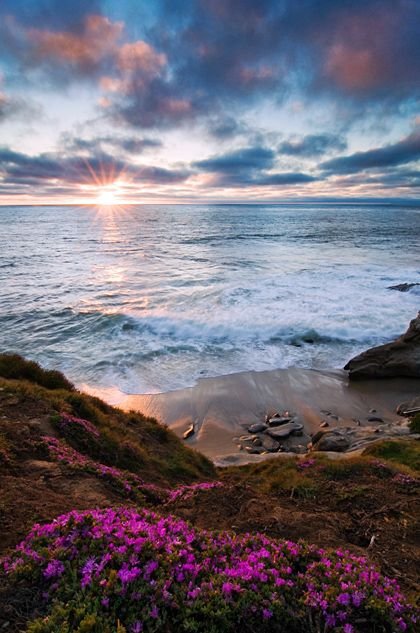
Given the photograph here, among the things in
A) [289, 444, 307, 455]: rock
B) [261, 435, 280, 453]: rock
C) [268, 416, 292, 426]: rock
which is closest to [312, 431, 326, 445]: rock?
[289, 444, 307, 455]: rock

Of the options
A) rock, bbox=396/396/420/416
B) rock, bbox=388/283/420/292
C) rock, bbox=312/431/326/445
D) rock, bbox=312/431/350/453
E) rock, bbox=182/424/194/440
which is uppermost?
rock, bbox=388/283/420/292

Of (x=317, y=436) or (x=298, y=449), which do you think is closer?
(x=298, y=449)

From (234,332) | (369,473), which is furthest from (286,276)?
(369,473)

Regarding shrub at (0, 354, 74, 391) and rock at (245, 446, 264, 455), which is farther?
shrub at (0, 354, 74, 391)

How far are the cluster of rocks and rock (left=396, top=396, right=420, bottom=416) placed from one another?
417 cm

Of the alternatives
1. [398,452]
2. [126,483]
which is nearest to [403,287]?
[398,452]

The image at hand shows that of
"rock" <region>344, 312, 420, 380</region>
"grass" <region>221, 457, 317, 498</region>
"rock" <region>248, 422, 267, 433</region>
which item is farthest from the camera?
"rock" <region>344, 312, 420, 380</region>

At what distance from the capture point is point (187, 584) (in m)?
3.23

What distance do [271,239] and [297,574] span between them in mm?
70656

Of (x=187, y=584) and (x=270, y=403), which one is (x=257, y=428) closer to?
(x=270, y=403)

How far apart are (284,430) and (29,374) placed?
8.64m

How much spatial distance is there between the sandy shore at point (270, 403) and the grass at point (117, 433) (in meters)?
1.81

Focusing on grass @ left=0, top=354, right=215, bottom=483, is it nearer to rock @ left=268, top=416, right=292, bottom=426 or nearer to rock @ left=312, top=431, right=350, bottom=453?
rock @ left=312, top=431, right=350, bottom=453

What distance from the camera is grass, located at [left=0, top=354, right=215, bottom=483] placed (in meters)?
7.93
